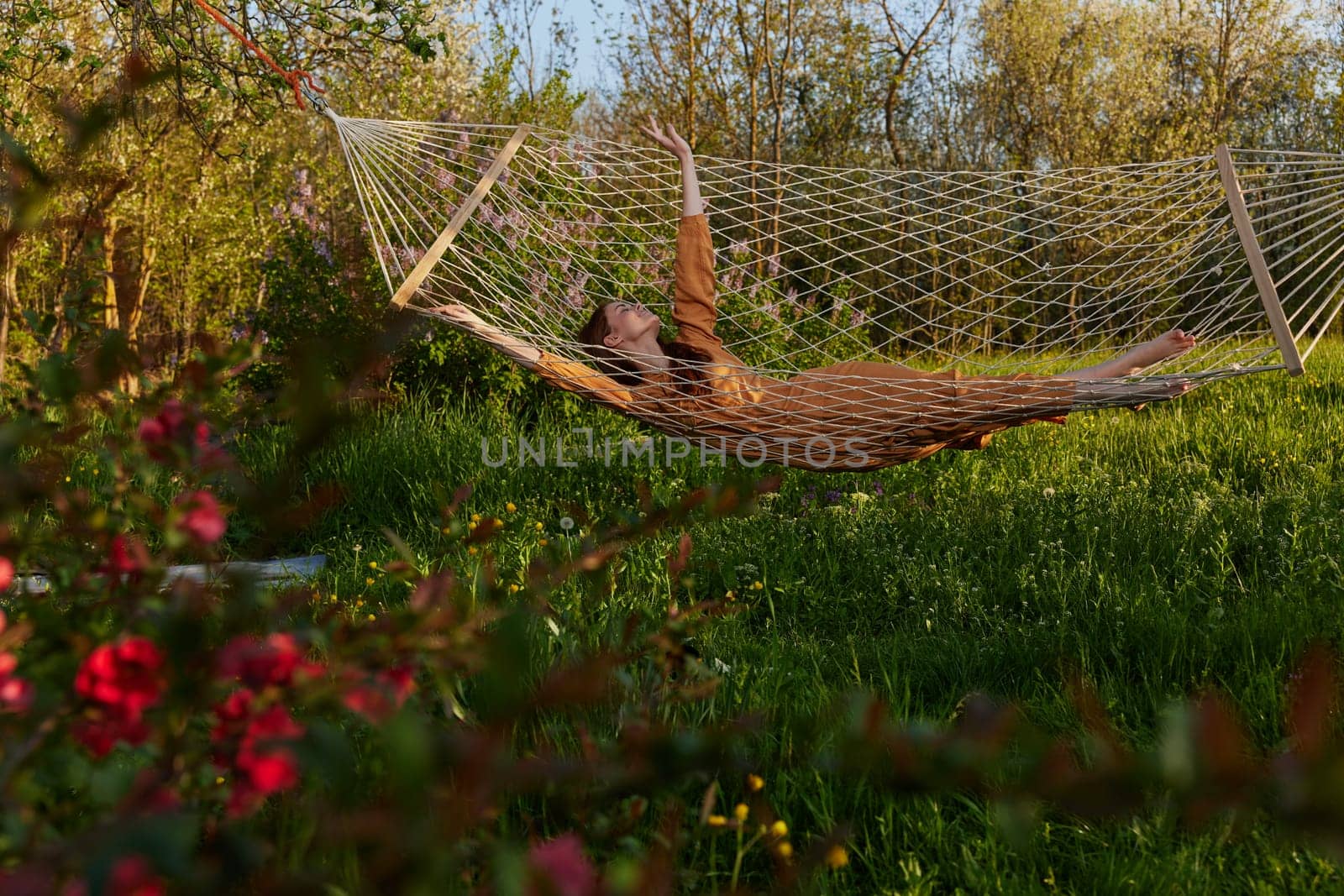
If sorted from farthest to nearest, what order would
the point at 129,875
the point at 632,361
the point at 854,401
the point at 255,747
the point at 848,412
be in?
1. the point at 632,361
2. the point at 848,412
3. the point at 854,401
4. the point at 255,747
5. the point at 129,875

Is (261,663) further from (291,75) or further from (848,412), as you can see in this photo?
(291,75)

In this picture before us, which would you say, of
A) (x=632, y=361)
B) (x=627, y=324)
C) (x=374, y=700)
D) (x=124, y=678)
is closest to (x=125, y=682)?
(x=124, y=678)

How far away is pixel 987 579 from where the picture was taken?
2.34 m

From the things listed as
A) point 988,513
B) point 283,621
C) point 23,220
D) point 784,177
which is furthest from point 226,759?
point 784,177

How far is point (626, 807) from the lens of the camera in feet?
3.51

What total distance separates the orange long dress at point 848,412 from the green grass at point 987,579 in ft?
0.77

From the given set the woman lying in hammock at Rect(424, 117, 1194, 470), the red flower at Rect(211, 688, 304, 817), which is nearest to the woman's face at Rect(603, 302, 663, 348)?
the woman lying in hammock at Rect(424, 117, 1194, 470)

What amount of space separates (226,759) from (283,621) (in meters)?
0.14

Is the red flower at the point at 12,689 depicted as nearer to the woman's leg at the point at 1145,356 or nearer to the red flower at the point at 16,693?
the red flower at the point at 16,693

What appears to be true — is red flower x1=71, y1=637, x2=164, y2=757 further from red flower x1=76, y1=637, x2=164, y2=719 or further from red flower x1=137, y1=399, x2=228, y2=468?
red flower x1=137, y1=399, x2=228, y2=468

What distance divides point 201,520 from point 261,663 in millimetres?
131

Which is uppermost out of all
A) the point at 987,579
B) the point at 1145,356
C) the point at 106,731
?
the point at 1145,356

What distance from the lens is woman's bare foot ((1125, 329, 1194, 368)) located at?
2.42m

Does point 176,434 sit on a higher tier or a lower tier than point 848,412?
higher
